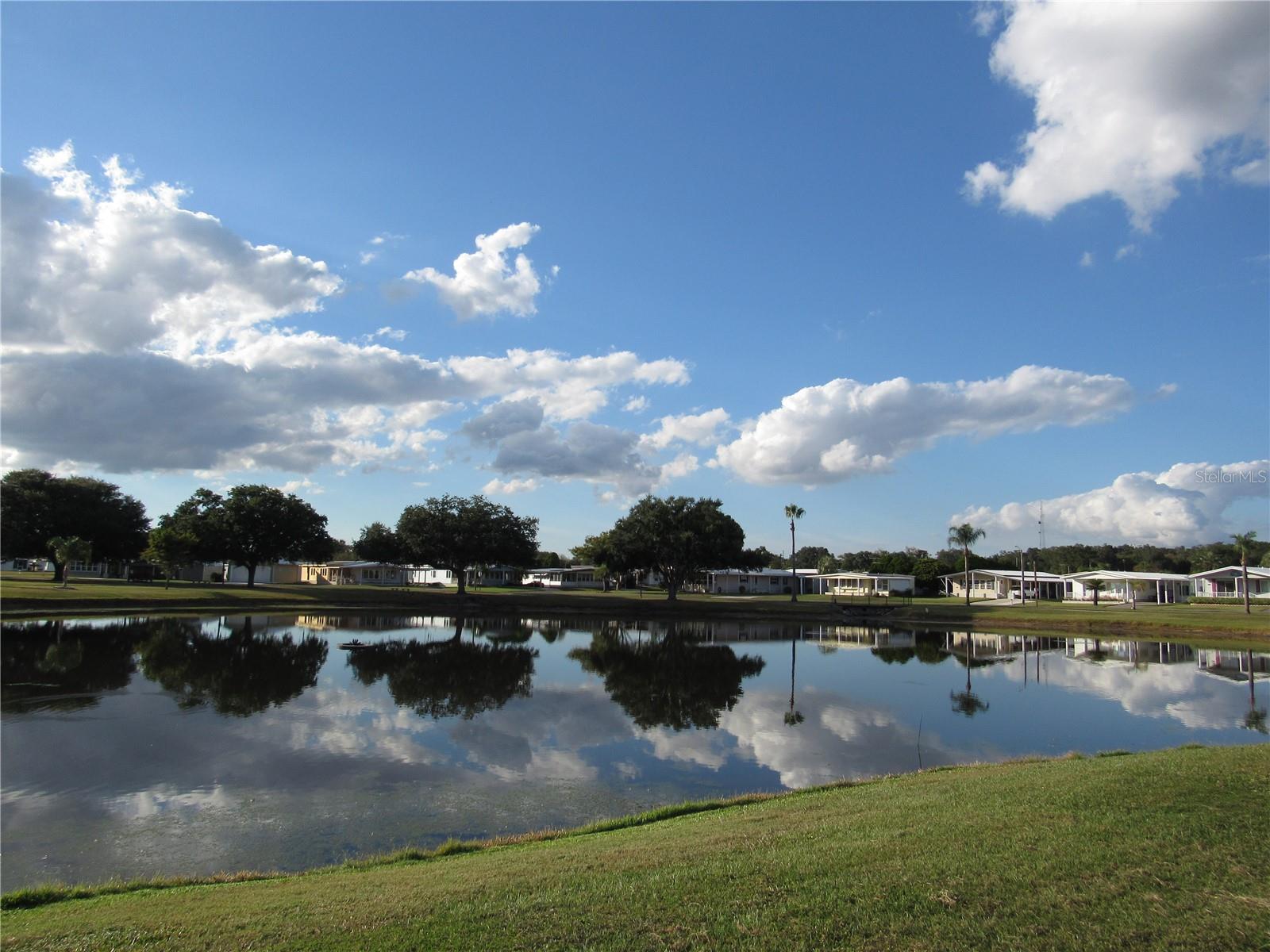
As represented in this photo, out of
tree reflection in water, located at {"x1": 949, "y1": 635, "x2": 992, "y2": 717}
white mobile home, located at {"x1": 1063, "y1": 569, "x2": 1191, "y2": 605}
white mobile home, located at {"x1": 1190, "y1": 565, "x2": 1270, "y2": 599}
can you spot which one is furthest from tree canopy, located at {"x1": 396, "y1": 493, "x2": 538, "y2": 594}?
white mobile home, located at {"x1": 1190, "y1": 565, "x2": 1270, "y2": 599}

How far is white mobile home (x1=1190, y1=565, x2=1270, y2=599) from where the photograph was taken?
78.1 metres

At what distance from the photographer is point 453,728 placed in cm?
2130

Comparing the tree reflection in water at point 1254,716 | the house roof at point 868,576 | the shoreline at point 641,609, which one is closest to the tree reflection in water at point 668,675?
the tree reflection in water at point 1254,716

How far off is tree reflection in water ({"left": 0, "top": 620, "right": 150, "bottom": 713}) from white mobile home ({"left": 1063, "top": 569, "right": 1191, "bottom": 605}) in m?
81.7

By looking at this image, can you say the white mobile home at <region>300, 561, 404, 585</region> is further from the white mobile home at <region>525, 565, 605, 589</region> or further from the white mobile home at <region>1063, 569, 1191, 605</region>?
the white mobile home at <region>1063, 569, 1191, 605</region>

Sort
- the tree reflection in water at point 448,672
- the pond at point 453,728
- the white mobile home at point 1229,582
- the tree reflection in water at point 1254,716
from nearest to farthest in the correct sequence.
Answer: the pond at point 453,728 < the tree reflection in water at point 1254,716 < the tree reflection in water at point 448,672 < the white mobile home at point 1229,582

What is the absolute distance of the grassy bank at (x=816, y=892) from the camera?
6129mm

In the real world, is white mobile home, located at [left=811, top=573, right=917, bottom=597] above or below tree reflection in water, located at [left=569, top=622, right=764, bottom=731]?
above

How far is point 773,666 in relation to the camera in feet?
122

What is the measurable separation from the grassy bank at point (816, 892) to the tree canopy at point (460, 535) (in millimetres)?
63996

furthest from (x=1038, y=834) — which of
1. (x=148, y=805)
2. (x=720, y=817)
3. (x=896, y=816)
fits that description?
(x=148, y=805)

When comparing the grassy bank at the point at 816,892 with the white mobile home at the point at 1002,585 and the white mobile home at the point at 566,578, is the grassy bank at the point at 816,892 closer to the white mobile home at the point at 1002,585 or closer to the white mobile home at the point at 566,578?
the white mobile home at the point at 1002,585

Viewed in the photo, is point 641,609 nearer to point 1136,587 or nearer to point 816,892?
point 1136,587

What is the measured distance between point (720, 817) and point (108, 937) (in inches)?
307
